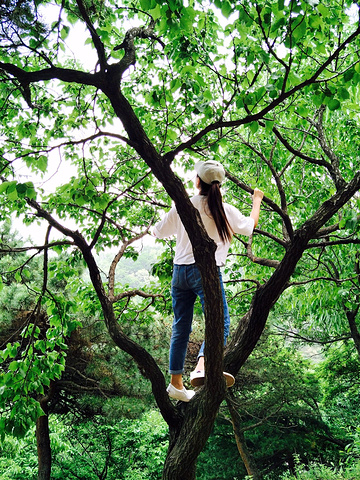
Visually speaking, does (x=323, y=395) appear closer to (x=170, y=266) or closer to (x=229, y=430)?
(x=229, y=430)

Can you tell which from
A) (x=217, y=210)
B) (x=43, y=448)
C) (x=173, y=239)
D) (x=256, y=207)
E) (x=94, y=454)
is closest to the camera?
(x=217, y=210)

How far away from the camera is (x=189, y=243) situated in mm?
2266

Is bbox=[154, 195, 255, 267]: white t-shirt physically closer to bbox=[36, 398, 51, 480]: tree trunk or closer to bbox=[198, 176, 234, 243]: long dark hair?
bbox=[198, 176, 234, 243]: long dark hair

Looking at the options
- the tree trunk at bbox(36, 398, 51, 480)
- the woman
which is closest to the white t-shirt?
the woman

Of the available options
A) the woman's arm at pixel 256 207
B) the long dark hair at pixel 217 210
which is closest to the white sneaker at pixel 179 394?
the long dark hair at pixel 217 210

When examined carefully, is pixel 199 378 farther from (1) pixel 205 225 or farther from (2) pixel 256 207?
(2) pixel 256 207

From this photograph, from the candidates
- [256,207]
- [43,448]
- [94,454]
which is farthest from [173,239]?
[94,454]

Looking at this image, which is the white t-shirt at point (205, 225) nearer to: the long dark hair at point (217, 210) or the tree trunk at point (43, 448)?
the long dark hair at point (217, 210)

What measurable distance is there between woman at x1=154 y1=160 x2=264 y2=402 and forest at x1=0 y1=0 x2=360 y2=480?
19 cm

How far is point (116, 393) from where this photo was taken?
22.7ft

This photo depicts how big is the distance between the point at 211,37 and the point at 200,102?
2.58 m

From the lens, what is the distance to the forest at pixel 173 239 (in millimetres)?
1976

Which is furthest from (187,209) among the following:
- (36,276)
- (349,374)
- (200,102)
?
(349,374)

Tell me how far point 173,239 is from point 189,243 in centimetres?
196
